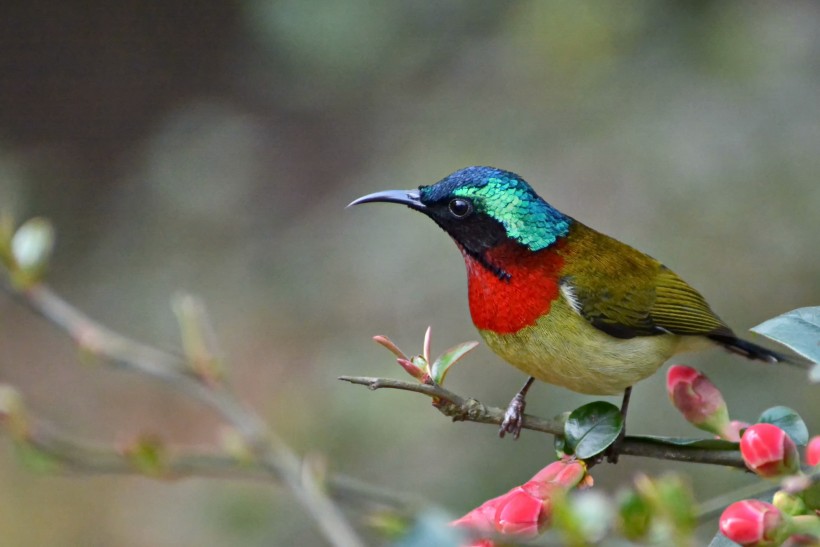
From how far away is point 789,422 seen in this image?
1.43 meters

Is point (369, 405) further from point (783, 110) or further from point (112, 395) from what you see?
point (112, 395)

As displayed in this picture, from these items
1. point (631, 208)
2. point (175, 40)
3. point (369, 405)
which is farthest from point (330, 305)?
point (175, 40)

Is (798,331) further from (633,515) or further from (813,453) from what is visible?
(633,515)

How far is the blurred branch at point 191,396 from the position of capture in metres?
1.27

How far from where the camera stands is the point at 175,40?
8.66 meters

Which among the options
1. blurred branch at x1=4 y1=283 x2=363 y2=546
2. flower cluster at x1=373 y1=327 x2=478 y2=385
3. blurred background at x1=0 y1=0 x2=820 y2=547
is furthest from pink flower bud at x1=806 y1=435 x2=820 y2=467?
blurred background at x1=0 y1=0 x2=820 y2=547

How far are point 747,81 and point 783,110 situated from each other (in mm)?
144

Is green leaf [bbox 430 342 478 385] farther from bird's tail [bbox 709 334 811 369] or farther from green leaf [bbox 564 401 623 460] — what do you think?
bird's tail [bbox 709 334 811 369]

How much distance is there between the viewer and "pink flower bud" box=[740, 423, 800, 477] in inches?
47.9

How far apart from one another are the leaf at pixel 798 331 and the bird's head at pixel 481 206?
0.96m

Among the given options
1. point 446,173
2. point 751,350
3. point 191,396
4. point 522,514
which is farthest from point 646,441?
point 446,173

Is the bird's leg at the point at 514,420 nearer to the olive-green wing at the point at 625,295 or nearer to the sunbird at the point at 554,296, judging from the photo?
the sunbird at the point at 554,296

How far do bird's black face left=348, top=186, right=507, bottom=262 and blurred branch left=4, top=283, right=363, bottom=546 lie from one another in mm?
677

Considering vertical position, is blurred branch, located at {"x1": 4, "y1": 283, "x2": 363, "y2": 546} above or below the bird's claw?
below
